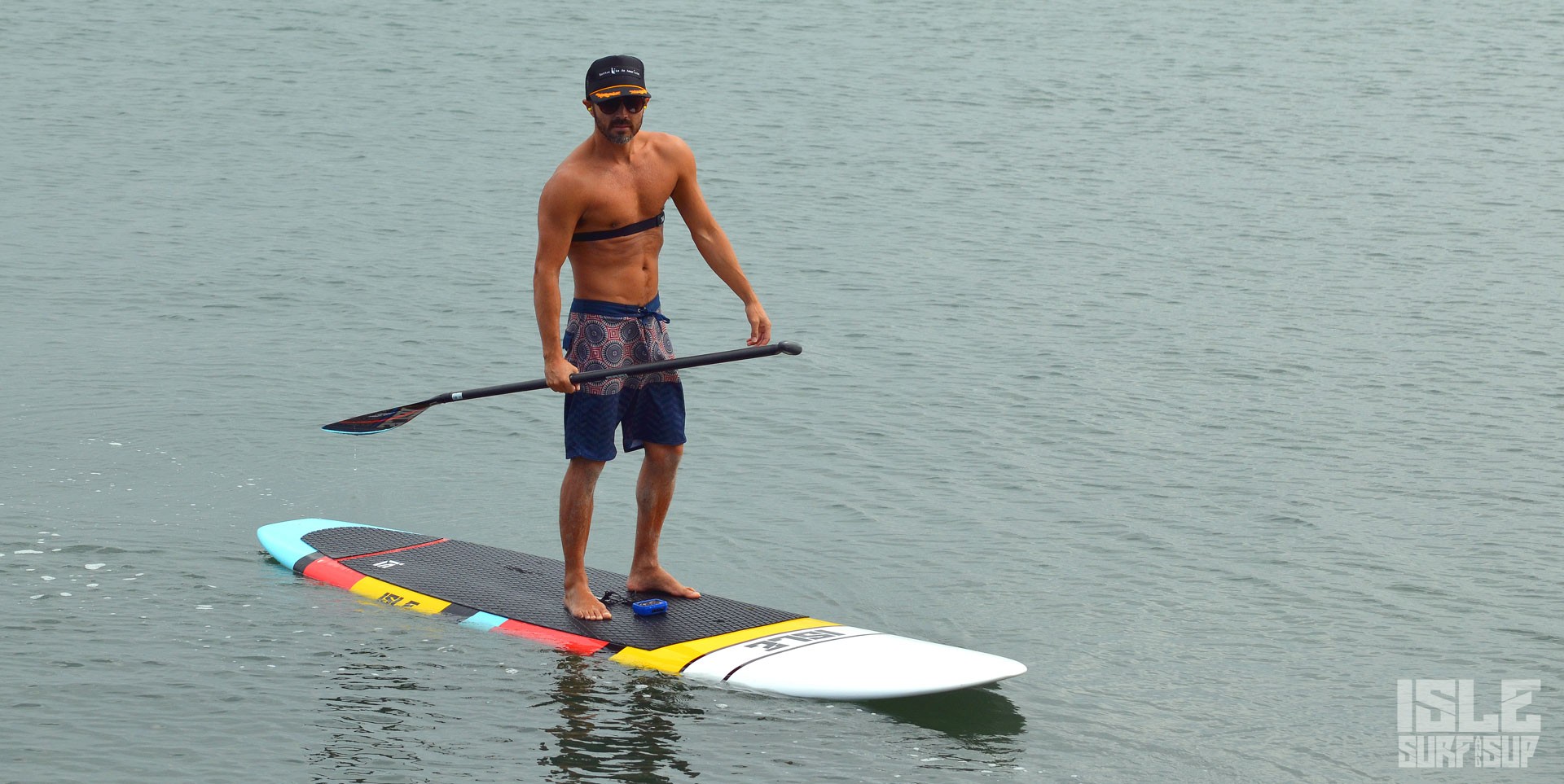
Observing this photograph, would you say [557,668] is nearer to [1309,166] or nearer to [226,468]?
[226,468]

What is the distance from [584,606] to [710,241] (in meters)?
1.68

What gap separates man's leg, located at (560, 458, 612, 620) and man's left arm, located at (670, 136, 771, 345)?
2.96ft

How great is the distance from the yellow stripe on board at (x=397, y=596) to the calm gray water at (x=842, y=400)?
0.39 feet

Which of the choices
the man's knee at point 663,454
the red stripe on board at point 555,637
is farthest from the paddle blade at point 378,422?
the man's knee at point 663,454

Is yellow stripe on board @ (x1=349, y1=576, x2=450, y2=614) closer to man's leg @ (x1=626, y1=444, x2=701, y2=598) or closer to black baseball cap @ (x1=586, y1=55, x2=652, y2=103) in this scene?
man's leg @ (x1=626, y1=444, x2=701, y2=598)

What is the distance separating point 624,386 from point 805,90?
17709 millimetres

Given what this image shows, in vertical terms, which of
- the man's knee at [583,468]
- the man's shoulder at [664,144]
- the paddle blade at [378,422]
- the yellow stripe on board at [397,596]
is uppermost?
the man's shoulder at [664,144]

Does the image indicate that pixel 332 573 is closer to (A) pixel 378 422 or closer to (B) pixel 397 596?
(B) pixel 397 596

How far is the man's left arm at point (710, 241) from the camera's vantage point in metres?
7.16

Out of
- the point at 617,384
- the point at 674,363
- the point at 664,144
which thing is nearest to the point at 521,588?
the point at 617,384

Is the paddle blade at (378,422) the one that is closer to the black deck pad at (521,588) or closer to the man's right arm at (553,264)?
the black deck pad at (521,588)

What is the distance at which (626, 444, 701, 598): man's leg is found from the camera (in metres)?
7.27

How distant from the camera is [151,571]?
815 cm

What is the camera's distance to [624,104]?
6738mm
